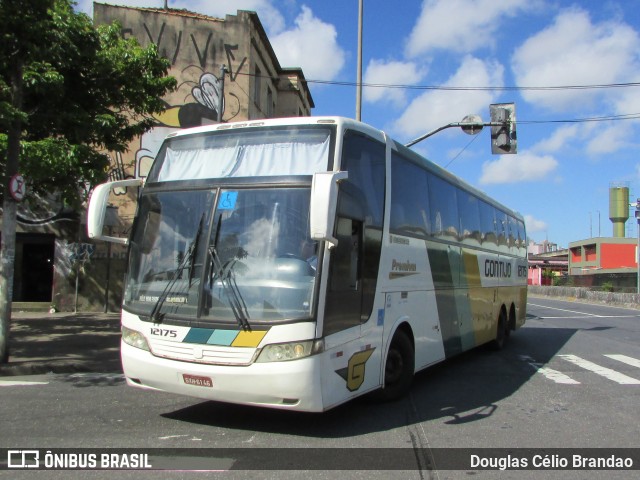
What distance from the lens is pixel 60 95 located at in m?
9.71

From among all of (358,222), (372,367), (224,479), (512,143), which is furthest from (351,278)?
(512,143)

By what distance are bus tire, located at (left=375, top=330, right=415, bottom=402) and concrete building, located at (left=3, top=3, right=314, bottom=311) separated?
10608 mm

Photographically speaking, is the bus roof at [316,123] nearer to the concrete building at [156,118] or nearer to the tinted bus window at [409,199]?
the tinted bus window at [409,199]

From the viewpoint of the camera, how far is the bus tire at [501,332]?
478 inches

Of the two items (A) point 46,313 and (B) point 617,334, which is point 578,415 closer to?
(B) point 617,334

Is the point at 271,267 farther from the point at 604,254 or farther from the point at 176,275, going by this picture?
the point at 604,254

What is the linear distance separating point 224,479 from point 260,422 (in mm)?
1627

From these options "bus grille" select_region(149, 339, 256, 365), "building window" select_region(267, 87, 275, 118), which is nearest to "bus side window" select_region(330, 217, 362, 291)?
"bus grille" select_region(149, 339, 256, 365)

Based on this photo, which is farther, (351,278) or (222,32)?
(222,32)

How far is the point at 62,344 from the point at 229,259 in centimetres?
763

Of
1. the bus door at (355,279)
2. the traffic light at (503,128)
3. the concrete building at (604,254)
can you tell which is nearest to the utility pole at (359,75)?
the traffic light at (503,128)

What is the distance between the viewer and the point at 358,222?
5.74m

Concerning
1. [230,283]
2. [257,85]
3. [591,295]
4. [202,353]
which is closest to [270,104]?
[257,85]

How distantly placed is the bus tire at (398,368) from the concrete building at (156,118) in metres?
10.6
